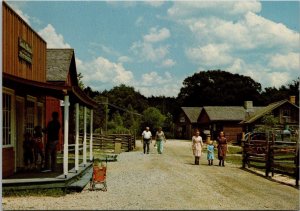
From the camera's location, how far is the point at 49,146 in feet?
43.6

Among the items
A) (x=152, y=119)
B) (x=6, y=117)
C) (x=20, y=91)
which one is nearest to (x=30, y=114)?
(x=20, y=91)

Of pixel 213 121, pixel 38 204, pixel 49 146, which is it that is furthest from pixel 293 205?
pixel 213 121

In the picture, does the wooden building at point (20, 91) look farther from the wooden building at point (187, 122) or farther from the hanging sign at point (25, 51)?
the wooden building at point (187, 122)

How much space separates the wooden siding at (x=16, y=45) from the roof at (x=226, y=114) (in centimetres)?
4637

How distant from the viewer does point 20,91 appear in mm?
14898

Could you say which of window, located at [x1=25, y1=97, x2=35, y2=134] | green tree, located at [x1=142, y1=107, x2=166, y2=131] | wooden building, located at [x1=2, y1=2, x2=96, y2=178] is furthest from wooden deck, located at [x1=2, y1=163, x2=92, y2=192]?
green tree, located at [x1=142, y1=107, x2=166, y2=131]

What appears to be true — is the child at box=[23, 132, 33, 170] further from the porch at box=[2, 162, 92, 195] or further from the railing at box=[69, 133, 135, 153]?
the railing at box=[69, 133, 135, 153]

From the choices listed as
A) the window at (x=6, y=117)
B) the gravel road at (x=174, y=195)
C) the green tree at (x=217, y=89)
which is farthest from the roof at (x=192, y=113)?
the window at (x=6, y=117)

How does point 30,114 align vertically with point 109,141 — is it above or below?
above

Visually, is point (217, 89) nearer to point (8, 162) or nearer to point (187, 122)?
point (187, 122)

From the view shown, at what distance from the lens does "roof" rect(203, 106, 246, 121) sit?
63.2m

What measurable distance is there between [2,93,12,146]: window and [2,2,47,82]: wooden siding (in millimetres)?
864

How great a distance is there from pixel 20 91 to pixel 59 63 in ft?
47.5

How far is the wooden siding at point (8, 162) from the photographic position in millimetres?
13242
